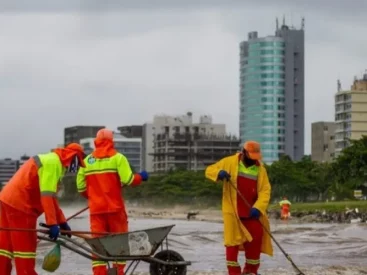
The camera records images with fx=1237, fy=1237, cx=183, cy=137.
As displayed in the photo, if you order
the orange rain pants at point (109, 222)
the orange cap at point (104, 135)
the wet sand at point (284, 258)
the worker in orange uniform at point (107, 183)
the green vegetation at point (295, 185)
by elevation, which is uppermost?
the orange cap at point (104, 135)

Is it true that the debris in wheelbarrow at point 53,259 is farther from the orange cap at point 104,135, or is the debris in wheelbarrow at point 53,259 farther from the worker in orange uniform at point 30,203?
the orange cap at point 104,135

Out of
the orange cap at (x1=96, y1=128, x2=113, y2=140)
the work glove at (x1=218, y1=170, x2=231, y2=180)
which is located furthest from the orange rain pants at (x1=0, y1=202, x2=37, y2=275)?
the work glove at (x1=218, y1=170, x2=231, y2=180)

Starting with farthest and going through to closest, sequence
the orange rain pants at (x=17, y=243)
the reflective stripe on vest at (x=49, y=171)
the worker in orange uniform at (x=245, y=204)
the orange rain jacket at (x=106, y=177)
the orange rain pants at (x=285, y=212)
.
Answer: the orange rain pants at (x=285, y=212) < the worker in orange uniform at (x=245, y=204) < the orange rain jacket at (x=106, y=177) < the orange rain pants at (x=17, y=243) < the reflective stripe on vest at (x=49, y=171)

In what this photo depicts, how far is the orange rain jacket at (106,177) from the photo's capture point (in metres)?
14.5

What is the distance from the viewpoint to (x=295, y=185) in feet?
367

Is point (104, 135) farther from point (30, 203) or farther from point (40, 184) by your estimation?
point (40, 184)

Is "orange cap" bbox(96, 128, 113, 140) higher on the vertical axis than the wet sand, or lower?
higher

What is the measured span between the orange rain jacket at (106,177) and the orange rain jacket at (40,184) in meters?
1.20

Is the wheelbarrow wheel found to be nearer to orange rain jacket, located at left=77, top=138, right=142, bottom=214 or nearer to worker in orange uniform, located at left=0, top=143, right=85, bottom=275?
orange rain jacket, located at left=77, top=138, right=142, bottom=214

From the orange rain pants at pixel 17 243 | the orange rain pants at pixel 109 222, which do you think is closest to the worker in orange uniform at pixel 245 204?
the orange rain pants at pixel 109 222

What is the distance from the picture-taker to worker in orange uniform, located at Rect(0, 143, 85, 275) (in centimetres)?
1288

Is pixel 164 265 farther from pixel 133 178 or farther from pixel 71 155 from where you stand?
pixel 71 155

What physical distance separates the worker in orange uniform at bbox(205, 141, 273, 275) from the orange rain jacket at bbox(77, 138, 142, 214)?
1.29 metres

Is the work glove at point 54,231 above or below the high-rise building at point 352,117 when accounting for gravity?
below
